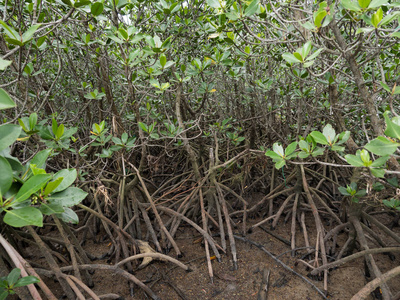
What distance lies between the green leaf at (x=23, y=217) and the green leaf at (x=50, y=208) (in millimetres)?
175

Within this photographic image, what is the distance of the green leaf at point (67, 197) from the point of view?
1008 millimetres

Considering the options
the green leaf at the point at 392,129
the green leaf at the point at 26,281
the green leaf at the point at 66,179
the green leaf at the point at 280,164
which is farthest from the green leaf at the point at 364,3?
the green leaf at the point at 26,281

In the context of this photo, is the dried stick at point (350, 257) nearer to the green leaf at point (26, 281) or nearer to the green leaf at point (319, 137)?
the green leaf at point (319, 137)

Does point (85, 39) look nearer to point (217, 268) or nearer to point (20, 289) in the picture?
point (20, 289)

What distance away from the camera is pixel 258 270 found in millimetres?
2389

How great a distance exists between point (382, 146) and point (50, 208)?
140cm

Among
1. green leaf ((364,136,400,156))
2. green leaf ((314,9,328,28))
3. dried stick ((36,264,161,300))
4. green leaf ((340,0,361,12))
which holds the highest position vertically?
green leaf ((340,0,361,12))

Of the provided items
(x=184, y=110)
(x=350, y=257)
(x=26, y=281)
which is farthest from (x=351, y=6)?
(x=184, y=110)

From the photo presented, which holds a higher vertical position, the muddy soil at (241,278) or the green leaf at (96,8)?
the green leaf at (96,8)

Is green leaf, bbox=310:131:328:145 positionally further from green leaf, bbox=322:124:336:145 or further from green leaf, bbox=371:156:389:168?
green leaf, bbox=371:156:389:168

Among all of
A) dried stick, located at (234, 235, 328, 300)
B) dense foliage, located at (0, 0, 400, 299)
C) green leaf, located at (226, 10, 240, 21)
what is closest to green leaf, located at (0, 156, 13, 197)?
dense foliage, located at (0, 0, 400, 299)

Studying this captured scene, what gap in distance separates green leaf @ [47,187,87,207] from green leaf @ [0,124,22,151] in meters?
0.31

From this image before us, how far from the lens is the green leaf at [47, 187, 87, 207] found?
1.01m

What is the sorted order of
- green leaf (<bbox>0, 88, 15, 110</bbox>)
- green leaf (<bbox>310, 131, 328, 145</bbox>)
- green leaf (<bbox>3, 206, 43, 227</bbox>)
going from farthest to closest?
green leaf (<bbox>310, 131, 328, 145</bbox>) → green leaf (<bbox>3, 206, 43, 227</bbox>) → green leaf (<bbox>0, 88, 15, 110</bbox>)
